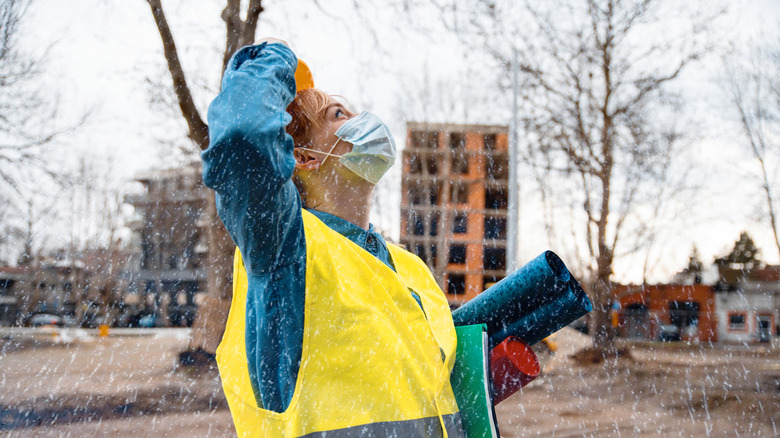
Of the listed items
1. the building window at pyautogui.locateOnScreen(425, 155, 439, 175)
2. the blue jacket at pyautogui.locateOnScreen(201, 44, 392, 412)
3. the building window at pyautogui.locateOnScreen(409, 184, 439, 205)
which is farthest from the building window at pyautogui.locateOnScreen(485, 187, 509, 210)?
the blue jacket at pyautogui.locateOnScreen(201, 44, 392, 412)

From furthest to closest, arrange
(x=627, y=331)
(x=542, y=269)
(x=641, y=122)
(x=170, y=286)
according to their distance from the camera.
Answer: (x=170, y=286) → (x=627, y=331) → (x=641, y=122) → (x=542, y=269)

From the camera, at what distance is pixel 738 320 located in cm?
3972

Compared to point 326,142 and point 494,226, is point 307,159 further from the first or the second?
point 494,226

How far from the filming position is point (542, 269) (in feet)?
4.84

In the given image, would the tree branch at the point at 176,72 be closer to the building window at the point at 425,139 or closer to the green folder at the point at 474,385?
the green folder at the point at 474,385

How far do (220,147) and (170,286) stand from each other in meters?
58.3

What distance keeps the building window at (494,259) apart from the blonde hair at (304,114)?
3874 cm

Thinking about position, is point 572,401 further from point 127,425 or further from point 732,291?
point 732,291

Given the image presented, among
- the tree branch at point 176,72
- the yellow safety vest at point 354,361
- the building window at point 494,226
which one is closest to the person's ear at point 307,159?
the yellow safety vest at point 354,361

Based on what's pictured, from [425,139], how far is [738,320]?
30149 millimetres

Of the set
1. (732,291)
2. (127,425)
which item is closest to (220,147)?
(127,425)

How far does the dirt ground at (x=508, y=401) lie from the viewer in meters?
7.14

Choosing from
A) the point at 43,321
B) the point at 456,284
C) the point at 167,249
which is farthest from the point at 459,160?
the point at 167,249

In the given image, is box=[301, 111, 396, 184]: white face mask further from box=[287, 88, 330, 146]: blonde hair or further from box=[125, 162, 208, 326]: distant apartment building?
box=[125, 162, 208, 326]: distant apartment building
